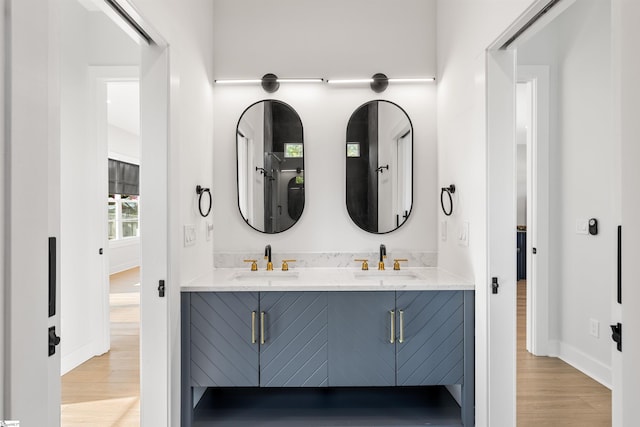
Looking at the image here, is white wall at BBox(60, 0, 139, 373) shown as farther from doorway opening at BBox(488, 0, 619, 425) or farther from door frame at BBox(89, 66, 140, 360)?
doorway opening at BBox(488, 0, 619, 425)

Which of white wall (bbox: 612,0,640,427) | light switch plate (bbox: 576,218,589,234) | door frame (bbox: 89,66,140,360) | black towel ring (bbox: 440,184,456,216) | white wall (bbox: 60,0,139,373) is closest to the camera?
white wall (bbox: 612,0,640,427)

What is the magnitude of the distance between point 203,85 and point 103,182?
4.45ft

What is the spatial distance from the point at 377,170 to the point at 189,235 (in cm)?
133

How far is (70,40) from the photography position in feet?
9.96

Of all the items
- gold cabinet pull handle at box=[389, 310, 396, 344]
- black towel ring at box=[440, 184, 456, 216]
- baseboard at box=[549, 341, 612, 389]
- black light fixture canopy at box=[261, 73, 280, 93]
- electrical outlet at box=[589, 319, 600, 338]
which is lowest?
baseboard at box=[549, 341, 612, 389]

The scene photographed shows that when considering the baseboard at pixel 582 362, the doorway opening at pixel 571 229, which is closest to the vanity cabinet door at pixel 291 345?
the doorway opening at pixel 571 229

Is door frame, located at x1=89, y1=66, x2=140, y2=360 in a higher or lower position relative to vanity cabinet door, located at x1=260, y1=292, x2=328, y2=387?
higher

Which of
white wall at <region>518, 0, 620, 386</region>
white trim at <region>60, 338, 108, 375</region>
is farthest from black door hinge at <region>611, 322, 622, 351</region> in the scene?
white trim at <region>60, 338, 108, 375</region>

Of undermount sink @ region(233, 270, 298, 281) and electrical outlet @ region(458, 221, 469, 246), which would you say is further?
undermount sink @ region(233, 270, 298, 281)

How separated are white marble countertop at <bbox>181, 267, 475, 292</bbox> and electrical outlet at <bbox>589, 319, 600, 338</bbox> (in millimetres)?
1215

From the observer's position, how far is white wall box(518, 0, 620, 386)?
9.10ft

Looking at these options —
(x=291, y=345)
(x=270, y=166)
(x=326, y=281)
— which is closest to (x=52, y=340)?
(x=291, y=345)

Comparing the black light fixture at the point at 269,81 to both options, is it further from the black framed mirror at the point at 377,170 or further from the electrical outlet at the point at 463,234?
the electrical outlet at the point at 463,234

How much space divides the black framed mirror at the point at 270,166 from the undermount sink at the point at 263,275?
0.98 ft
